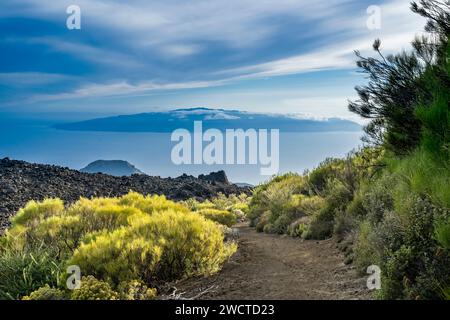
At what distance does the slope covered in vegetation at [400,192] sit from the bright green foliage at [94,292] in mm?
3520

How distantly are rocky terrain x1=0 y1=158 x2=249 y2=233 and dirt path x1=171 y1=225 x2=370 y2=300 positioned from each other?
474 inches

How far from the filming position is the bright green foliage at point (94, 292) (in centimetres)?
648

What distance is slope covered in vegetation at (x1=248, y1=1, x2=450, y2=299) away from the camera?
6008 millimetres

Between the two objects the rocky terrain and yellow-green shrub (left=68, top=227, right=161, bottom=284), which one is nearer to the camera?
yellow-green shrub (left=68, top=227, right=161, bottom=284)

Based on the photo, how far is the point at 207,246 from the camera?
8.59 meters

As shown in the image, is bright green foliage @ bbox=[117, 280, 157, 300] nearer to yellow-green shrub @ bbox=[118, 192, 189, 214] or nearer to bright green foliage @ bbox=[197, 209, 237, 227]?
yellow-green shrub @ bbox=[118, 192, 189, 214]

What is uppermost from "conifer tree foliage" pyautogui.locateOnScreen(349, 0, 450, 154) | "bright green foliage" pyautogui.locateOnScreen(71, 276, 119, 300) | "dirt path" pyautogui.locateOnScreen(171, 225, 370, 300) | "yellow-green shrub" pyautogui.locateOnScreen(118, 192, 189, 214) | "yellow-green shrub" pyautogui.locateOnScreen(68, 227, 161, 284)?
"conifer tree foliage" pyautogui.locateOnScreen(349, 0, 450, 154)

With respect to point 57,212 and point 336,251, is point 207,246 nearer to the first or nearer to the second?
point 336,251

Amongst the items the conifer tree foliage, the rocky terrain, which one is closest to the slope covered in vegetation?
the conifer tree foliage

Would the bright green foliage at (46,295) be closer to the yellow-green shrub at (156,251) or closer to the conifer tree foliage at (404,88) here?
the yellow-green shrub at (156,251)

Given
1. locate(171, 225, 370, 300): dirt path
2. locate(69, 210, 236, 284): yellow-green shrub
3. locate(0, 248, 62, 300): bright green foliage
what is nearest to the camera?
locate(171, 225, 370, 300): dirt path

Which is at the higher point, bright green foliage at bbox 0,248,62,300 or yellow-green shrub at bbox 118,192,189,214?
yellow-green shrub at bbox 118,192,189,214
